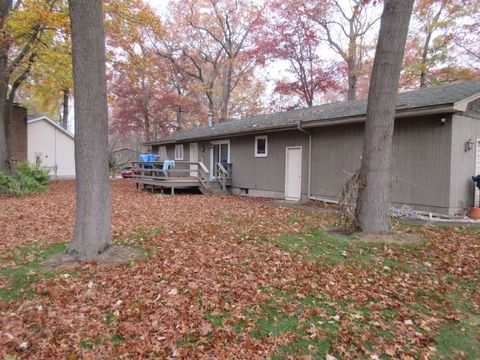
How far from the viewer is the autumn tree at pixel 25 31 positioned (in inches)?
471

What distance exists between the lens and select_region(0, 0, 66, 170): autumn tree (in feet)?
39.3

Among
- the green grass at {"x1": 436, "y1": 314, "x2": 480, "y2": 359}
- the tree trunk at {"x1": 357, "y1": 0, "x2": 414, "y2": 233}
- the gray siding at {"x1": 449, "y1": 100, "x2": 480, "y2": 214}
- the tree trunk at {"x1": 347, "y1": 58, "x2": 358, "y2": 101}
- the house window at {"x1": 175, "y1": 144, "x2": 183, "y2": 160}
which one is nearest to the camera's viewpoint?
the green grass at {"x1": 436, "y1": 314, "x2": 480, "y2": 359}

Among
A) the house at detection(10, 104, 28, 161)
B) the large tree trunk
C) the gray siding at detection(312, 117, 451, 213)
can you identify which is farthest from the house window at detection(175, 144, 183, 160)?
the large tree trunk

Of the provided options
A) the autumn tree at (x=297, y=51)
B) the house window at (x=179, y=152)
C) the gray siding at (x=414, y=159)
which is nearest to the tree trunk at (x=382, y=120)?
the gray siding at (x=414, y=159)

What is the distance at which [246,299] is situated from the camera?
3.57 meters

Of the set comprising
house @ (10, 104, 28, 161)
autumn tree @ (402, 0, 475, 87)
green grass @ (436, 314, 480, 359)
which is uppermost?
autumn tree @ (402, 0, 475, 87)

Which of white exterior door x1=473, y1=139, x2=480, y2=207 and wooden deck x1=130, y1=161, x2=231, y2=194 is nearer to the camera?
white exterior door x1=473, y1=139, x2=480, y2=207

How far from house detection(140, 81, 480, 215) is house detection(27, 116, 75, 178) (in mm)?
16996

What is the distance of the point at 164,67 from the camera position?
29.1 m

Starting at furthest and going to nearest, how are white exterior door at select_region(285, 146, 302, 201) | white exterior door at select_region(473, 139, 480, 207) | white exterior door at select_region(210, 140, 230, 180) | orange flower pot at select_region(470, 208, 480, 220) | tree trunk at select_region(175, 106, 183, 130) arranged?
tree trunk at select_region(175, 106, 183, 130), white exterior door at select_region(210, 140, 230, 180), white exterior door at select_region(285, 146, 302, 201), white exterior door at select_region(473, 139, 480, 207), orange flower pot at select_region(470, 208, 480, 220)

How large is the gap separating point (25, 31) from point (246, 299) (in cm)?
1477

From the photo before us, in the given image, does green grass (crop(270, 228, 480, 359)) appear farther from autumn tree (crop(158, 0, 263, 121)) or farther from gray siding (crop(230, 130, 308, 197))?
autumn tree (crop(158, 0, 263, 121))

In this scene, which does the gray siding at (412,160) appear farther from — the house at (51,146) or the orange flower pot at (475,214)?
the house at (51,146)

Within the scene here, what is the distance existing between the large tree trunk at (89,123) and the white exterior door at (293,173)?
8964 millimetres
